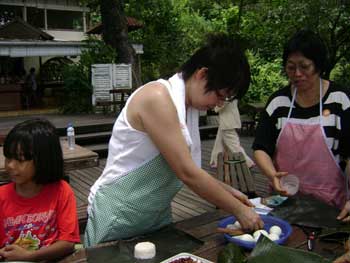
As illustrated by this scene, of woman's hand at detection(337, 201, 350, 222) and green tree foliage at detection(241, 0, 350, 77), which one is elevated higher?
green tree foliage at detection(241, 0, 350, 77)

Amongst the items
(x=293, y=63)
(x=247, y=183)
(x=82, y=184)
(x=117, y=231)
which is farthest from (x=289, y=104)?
(x=82, y=184)

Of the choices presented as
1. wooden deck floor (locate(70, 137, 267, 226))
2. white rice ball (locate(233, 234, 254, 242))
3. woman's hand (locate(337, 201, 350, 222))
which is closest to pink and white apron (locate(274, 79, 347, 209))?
woman's hand (locate(337, 201, 350, 222))

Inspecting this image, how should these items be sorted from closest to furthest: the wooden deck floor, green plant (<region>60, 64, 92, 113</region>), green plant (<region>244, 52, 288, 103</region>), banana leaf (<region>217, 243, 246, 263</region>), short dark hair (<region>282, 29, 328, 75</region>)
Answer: banana leaf (<region>217, 243, 246, 263</region>) < short dark hair (<region>282, 29, 328, 75</region>) < the wooden deck floor < green plant (<region>60, 64, 92, 113</region>) < green plant (<region>244, 52, 288, 103</region>)

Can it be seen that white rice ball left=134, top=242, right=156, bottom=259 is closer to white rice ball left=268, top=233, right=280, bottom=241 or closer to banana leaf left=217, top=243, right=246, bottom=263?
banana leaf left=217, top=243, right=246, bottom=263

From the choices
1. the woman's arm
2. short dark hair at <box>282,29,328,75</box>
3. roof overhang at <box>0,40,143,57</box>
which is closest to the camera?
the woman's arm

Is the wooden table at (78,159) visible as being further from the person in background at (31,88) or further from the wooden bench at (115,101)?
the person in background at (31,88)

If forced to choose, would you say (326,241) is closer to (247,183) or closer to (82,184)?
(247,183)

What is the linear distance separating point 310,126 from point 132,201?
37.6 inches

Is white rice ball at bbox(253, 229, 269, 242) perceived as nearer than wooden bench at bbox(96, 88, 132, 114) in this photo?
Yes

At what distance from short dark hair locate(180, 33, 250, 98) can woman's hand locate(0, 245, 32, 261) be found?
2.98 ft

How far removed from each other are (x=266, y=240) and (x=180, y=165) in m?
0.38

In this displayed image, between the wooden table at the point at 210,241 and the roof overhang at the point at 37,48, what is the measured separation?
32.8ft

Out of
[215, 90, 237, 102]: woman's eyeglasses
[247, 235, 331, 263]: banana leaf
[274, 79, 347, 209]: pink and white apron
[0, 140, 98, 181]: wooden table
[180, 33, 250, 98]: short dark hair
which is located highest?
[180, 33, 250, 98]: short dark hair

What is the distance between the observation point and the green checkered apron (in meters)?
→ 1.49
